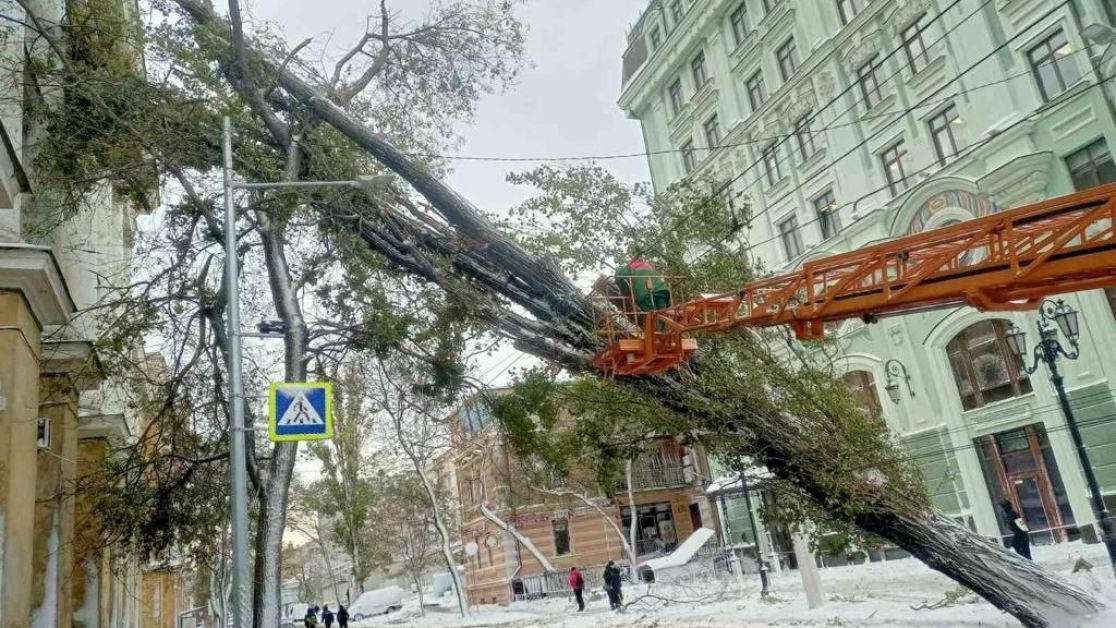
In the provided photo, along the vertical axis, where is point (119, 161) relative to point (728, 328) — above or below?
above

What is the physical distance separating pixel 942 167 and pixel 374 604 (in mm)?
38157

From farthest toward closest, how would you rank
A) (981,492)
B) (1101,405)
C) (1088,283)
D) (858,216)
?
(858,216)
(981,492)
(1101,405)
(1088,283)

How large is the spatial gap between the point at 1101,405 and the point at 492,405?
1530cm

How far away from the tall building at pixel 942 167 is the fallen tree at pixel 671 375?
13.3 feet

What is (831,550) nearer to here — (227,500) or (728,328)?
(728,328)

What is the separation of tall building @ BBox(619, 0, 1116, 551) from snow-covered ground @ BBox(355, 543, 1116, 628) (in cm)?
246

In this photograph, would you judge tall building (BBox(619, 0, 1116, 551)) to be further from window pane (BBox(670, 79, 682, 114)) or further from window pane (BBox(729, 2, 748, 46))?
window pane (BBox(670, 79, 682, 114))

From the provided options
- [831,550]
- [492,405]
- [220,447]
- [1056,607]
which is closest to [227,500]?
[220,447]

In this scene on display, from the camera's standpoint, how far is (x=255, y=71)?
1236cm

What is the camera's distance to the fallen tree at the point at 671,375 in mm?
11828

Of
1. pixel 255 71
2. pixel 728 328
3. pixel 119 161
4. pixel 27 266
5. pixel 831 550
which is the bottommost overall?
pixel 831 550

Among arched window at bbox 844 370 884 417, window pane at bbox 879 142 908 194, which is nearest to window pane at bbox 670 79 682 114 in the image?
window pane at bbox 879 142 908 194

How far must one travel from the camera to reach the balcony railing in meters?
43.1

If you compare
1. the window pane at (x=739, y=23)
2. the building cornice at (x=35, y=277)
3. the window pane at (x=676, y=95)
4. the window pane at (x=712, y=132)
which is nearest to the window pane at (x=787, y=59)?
the window pane at (x=739, y=23)
